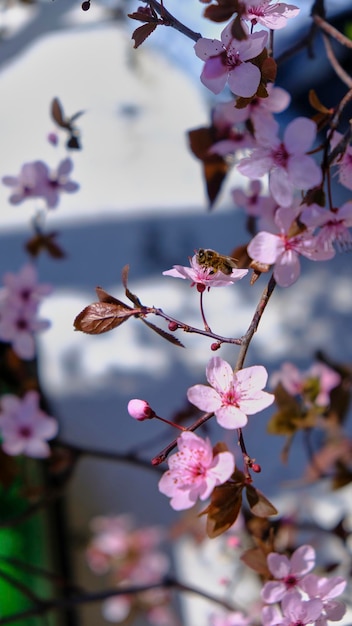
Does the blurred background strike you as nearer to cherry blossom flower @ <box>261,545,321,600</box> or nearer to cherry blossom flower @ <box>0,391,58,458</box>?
cherry blossom flower @ <box>0,391,58,458</box>

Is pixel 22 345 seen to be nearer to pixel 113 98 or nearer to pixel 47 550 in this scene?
pixel 47 550


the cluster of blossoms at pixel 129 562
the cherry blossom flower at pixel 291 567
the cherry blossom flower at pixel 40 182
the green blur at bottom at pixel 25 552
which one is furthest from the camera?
the cluster of blossoms at pixel 129 562

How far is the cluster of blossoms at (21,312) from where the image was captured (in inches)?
38.5

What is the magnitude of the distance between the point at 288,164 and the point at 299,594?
34cm

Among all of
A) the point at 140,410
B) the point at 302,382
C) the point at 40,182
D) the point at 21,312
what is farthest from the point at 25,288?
the point at 140,410

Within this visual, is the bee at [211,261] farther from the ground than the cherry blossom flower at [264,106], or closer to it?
closer to it

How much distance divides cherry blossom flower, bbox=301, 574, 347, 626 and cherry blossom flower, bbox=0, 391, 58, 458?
1.47 feet

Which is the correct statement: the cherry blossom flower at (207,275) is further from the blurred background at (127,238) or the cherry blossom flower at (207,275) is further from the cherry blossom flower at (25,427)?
the blurred background at (127,238)

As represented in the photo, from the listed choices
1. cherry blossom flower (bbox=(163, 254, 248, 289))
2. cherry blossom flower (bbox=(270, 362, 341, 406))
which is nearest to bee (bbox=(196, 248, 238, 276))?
cherry blossom flower (bbox=(163, 254, 248, 289))

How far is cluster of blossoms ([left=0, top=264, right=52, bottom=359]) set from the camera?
978mm

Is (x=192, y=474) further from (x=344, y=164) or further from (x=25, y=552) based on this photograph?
(x=25, y=552)

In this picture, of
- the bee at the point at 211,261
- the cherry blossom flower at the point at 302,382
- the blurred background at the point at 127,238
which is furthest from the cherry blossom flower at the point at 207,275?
the blurred background at the point at 127,238

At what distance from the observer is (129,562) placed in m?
1.30

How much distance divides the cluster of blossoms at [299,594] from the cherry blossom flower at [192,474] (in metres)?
0.11
